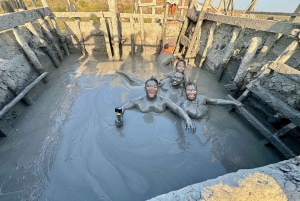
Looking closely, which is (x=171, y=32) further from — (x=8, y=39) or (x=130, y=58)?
(x=8, y=39)

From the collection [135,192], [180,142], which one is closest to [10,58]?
[135,192]

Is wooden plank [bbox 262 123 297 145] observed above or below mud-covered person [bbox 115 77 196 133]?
above

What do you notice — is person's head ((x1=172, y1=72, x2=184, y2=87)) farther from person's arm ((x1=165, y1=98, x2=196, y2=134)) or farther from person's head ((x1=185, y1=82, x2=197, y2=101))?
person's arm ((x1=165, y1=98, x2=196, y2=134))

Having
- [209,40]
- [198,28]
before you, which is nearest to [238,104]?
[209,40]

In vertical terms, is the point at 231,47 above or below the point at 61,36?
above

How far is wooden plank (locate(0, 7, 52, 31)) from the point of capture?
14.2ft

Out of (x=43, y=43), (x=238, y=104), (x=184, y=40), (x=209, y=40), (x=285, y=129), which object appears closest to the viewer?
(x=285, y=129)

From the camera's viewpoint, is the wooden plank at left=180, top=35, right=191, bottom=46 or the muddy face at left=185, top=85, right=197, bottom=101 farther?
the wooden plank at left=180, top=35, right=191, bottom=46

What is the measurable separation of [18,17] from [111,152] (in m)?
5.86

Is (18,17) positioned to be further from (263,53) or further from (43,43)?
(263,53)

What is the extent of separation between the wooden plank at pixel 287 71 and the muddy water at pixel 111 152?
1.61 meters

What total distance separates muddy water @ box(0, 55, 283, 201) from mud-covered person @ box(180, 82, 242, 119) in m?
0.30

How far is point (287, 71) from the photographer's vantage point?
2.98m

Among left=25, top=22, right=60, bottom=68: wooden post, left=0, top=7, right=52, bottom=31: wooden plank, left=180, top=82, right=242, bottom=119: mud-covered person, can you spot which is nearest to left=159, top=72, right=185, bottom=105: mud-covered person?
left=180, top=82, right=242, bottom=119: mud-covered person
